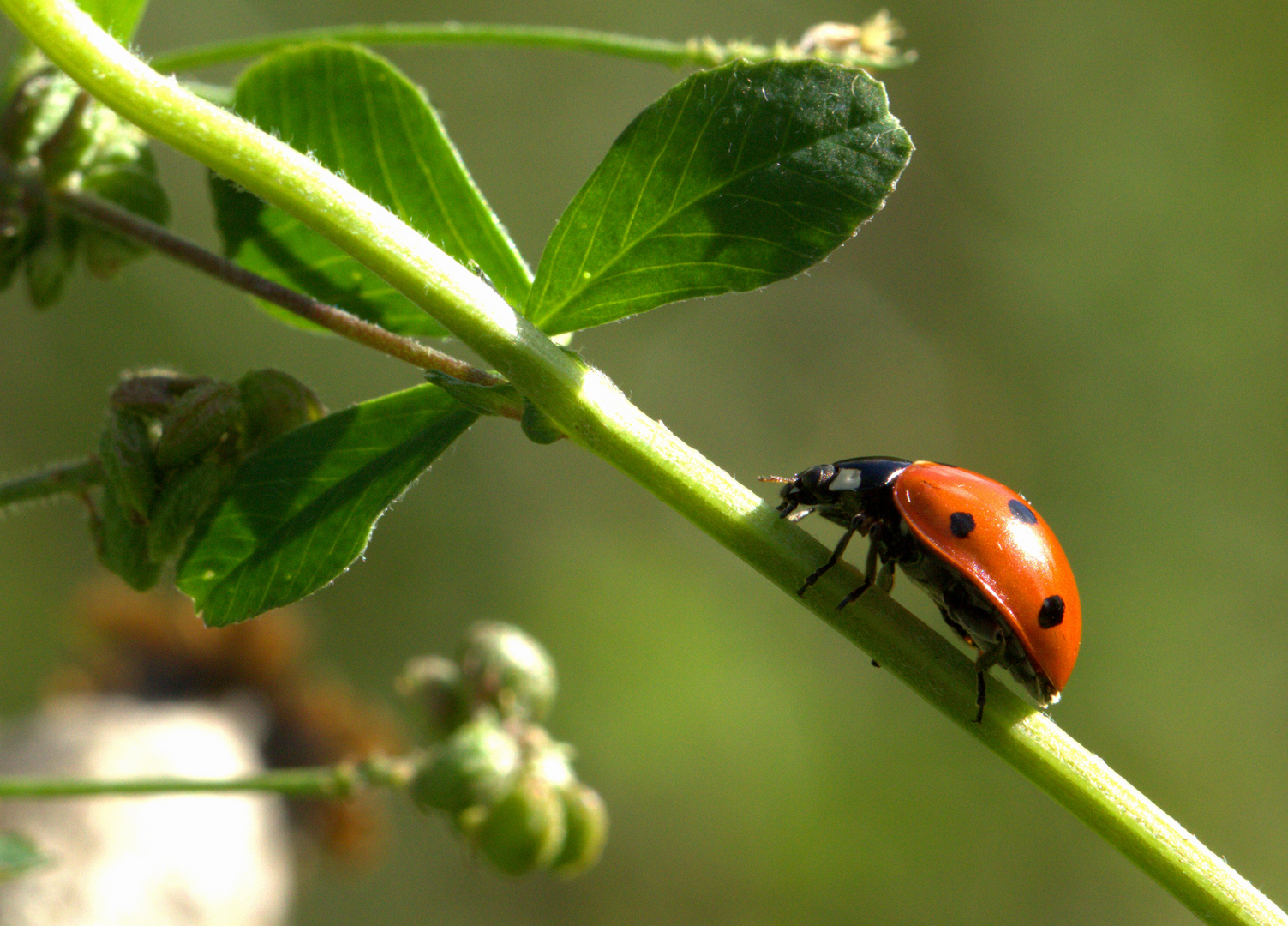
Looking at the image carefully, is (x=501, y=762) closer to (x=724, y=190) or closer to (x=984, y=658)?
(x=984, y=658)

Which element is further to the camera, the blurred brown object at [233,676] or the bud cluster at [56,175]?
the blurred brown object at [233,676]

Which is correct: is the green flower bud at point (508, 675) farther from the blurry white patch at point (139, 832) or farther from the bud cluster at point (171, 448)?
the bud cluster at point (171, 448)

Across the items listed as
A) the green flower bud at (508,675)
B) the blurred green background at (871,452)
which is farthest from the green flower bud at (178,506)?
the blurred green background at (871,452)

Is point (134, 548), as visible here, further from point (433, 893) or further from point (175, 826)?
point (433, 893)

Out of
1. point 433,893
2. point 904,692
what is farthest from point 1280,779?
point 433,893

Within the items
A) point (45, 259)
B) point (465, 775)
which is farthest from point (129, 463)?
point (465, 775)

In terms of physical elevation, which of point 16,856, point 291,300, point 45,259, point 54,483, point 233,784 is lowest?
point 16,856
